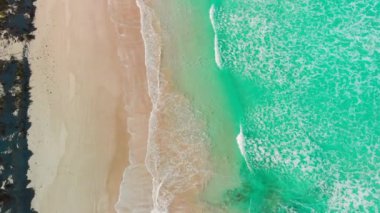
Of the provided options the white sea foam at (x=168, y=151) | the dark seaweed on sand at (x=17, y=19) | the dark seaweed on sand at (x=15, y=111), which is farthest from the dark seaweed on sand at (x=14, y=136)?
the white sea foam at (x=168, y=151)

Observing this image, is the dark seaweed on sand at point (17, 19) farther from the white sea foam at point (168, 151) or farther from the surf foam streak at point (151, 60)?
the white sea foam at point (168, 151)

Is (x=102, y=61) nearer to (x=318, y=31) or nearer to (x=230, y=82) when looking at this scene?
(x=230, y=82)

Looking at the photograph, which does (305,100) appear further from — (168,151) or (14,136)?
(14,136)

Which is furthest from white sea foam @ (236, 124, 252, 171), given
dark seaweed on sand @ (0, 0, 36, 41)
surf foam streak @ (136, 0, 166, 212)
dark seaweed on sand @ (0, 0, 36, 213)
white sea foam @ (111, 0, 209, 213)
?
dark seaweed on sand @ (0, 0, 36, 41)

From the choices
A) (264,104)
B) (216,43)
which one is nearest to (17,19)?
(216,43)

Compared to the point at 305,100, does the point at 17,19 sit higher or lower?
higher

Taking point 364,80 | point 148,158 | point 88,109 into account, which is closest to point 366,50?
point 364,80
